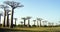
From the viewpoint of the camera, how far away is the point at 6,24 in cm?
5019

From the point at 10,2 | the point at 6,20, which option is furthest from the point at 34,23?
the point at 10,2

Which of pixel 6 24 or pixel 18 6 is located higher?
pixel 18 6

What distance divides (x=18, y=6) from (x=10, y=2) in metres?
2.74

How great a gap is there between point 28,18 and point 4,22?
3420 centimetres

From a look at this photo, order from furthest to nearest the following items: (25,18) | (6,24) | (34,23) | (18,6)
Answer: (34,23)
(25,18)
(6,24)
(18,6)

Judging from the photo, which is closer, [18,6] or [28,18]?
[18,6]

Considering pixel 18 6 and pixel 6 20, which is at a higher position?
pixel 18 6

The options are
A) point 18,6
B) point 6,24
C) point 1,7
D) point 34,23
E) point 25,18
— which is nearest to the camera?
point 18,6

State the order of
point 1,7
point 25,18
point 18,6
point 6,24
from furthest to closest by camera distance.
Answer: point 25,18 → point 6,24 → point 1,7 → point 18,6

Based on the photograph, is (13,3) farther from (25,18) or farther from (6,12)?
(25,18)

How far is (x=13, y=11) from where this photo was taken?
124ft

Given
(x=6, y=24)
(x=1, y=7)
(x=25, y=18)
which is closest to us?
(x=1, y=7)

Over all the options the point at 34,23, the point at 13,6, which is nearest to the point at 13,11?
the point at 13,6

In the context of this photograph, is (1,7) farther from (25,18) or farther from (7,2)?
(25,18)
